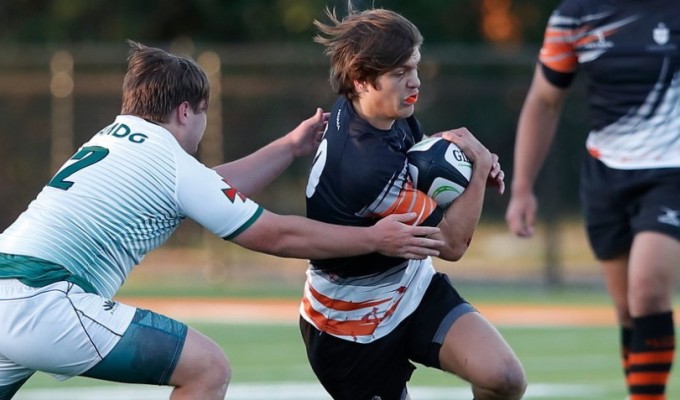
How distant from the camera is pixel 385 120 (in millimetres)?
5543

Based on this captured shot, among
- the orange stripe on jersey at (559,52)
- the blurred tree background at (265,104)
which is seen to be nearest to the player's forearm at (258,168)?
the orange stripe on jersey at (559,52)

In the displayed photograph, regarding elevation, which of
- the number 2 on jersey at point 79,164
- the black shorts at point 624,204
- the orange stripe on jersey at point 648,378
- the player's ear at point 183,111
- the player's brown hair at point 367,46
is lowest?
the orange stripe on jersey at point 648,378

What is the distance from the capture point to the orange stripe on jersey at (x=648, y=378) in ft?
20.3

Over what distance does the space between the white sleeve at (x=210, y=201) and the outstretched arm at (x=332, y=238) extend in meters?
0.06

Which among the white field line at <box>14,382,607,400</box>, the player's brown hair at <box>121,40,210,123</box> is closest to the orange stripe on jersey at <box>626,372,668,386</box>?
the white field line at <box>14,382,607,400</box>

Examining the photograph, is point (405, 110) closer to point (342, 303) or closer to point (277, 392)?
point (342, 303)

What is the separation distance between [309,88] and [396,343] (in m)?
11.5

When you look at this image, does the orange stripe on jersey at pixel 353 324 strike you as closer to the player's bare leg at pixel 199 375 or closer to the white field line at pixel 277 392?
the player's bare leg at pixel 199 375

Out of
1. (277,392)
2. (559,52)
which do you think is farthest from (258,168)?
(277,392)

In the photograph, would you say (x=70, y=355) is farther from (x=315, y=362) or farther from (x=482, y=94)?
(x=482, y=94)

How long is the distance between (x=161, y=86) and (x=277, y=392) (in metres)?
3.43

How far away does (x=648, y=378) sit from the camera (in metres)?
6.19

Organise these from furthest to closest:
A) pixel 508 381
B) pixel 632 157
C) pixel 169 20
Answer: pixel 169 20
pixel 632 157
pixel 508 381

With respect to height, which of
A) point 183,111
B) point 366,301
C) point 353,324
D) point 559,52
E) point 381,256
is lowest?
point 353,324
